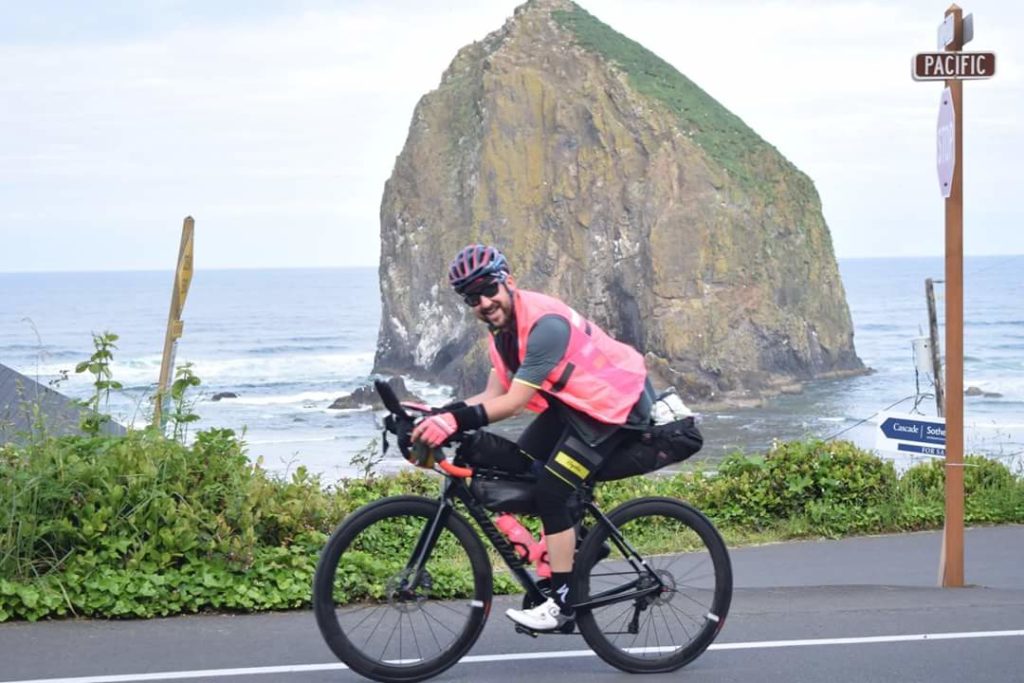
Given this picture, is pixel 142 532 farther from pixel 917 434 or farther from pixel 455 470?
pixel 917 434

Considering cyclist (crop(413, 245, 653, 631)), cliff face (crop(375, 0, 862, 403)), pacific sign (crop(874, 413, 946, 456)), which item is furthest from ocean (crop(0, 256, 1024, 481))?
pacific sign (crop(874, 413, 946, 456))

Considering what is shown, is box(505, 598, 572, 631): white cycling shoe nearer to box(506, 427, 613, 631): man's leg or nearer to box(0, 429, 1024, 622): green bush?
box(506, 427, 613, 631): man's leg

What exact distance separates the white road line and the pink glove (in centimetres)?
129

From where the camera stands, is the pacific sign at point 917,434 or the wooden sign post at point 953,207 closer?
the wooden sign post at point 953,207

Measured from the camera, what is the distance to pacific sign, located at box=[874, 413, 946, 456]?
9.84 m

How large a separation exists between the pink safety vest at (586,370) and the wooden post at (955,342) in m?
3.07

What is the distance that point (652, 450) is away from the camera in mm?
5906

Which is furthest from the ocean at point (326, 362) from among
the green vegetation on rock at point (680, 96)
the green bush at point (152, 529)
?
the green vegetation on rock at point (680, 96)

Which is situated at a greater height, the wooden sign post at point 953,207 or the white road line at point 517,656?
the wooden sign post at point 953,207

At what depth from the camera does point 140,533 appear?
7238 mm

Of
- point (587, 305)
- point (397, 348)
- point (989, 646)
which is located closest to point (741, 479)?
point (989, 646)

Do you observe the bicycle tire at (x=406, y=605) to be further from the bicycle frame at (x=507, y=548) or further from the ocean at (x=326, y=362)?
the ocean at (x=326, y=362)

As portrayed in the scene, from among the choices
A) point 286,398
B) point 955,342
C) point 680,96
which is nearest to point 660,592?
point 955,342

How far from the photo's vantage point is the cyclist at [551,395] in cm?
559
